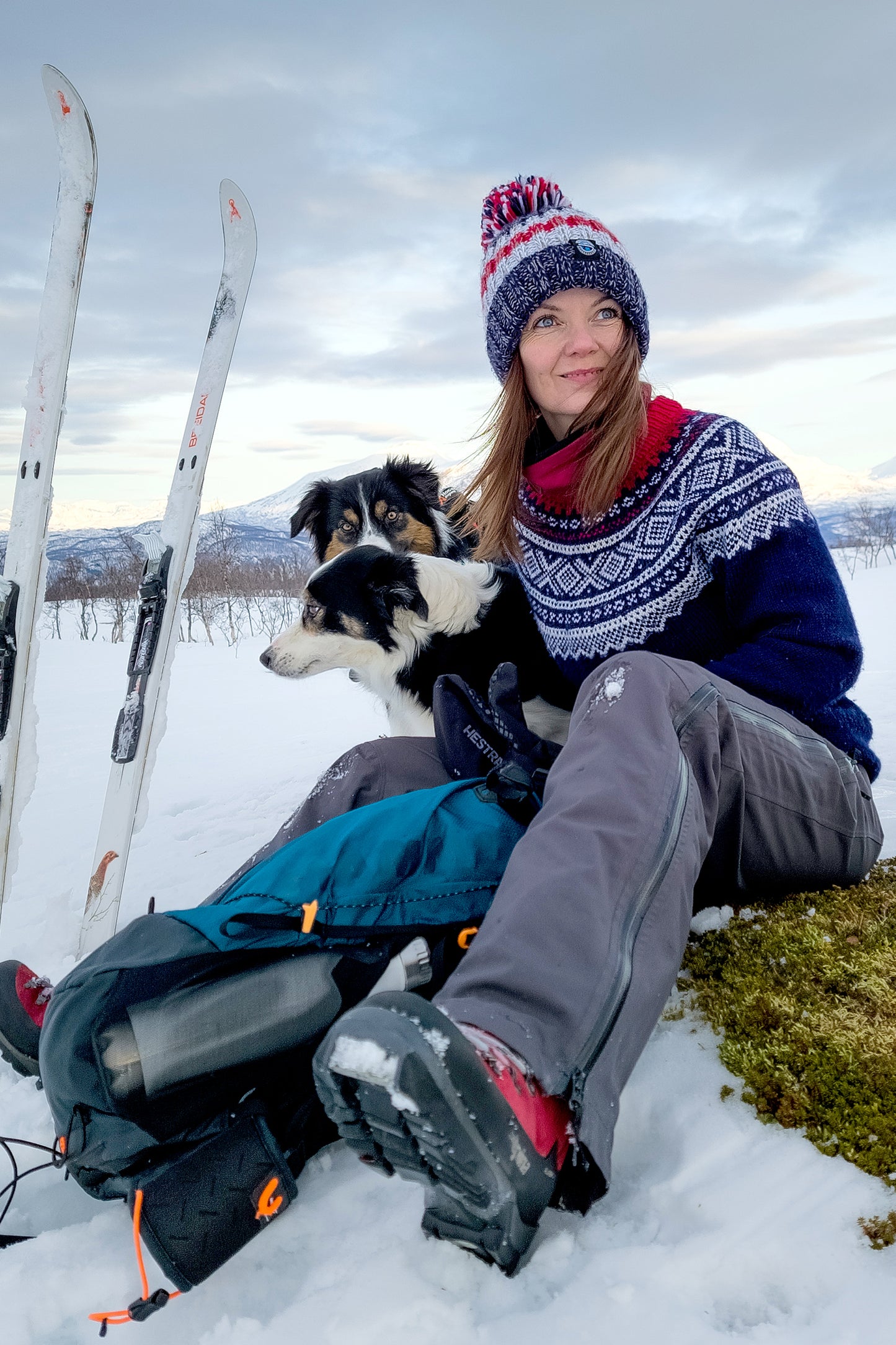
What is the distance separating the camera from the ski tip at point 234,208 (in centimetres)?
287

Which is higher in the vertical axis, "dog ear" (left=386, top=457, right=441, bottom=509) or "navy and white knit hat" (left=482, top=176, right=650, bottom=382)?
"navy and white knit hat" (left=482, top=176, right=650, bottom=382)

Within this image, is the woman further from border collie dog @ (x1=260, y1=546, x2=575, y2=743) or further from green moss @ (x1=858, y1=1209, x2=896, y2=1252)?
border collie dog @ (x1=260, y1=546, x2=575, y2=743)

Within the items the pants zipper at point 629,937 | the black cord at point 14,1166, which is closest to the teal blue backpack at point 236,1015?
the black cord at point 14,1166

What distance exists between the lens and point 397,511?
3846 millimetres

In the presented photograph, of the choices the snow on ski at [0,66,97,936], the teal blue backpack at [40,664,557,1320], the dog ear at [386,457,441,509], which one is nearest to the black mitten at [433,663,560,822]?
the teal blue backpack at [40,664,557,1320]

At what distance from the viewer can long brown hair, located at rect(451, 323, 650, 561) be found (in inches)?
75.4

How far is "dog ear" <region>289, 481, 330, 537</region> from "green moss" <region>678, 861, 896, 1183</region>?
2.99m

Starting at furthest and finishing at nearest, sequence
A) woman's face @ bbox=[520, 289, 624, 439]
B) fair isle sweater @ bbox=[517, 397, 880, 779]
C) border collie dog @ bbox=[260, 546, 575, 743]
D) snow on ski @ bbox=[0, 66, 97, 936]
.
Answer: border collie dog @ bbox=[260, 546, 575, 743] → snow on ski @ bbox=[0, 66, 97, 936] → woman's face @ bbox=[520, 289, 624, 439] → fair isle sweater @ bbox=[517, 397, 880, 779]

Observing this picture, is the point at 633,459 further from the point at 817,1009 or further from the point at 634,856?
the point at 817,1009

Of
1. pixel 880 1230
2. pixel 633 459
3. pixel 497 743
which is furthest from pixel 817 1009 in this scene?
pixel 633 459

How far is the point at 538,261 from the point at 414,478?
1.93 m

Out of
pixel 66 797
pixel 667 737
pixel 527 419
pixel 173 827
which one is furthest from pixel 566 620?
pixel 66 797

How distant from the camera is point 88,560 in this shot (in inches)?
647

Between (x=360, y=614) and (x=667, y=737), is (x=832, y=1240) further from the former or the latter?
(x=360, y=614)
